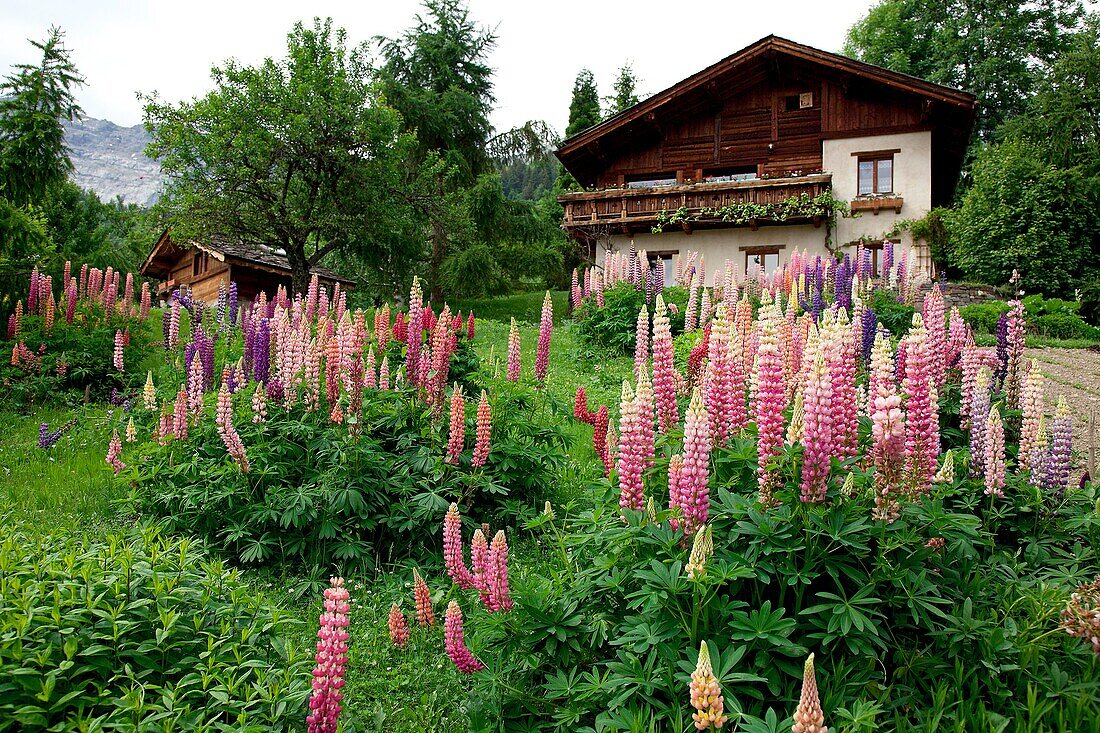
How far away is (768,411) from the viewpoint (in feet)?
9.87

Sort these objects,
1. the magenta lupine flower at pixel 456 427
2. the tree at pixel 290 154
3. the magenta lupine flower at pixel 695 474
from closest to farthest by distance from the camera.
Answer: the magenta lupine flower at pixel 695 474, the magenta lupine flower at pixel 456 427, the tree at pixel 290 154

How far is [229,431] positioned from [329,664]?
107 inches

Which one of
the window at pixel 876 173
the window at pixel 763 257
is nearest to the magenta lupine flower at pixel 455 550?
the window at pixel 763 257

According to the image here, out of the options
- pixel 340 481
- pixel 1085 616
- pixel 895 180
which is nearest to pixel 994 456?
pixel 1085 616

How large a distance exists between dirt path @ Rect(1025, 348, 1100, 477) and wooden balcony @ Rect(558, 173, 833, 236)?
953cm

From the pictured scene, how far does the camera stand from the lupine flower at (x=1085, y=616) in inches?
107

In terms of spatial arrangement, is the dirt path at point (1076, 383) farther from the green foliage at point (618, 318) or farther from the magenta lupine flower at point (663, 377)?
the green foliage at point (618, 318)

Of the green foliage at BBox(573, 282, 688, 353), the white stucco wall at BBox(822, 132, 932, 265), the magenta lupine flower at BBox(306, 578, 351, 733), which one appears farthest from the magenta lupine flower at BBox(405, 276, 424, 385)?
the white stucco wall at BBox(822, 132, 932, 265)

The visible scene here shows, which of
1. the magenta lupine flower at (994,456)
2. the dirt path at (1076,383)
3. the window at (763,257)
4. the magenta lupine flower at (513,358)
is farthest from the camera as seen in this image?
the window at (763,257)

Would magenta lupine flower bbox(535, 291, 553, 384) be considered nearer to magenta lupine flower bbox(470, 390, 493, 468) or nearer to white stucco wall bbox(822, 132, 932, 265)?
magenta lupine flower bbox(470, 390, 493, 468)

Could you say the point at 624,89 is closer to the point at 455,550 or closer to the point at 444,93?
the point at 444,93

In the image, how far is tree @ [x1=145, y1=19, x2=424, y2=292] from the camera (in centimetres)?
2025

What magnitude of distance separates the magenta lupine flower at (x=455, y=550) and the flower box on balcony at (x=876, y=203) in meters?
21.5

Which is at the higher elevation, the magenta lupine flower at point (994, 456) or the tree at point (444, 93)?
the tree at point (444, 93)
